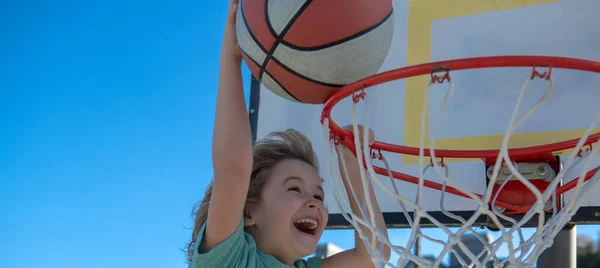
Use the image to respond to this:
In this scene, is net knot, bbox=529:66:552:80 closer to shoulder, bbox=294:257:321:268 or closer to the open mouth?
the open mouth

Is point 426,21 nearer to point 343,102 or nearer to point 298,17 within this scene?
point 343,102

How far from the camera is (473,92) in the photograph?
2631mm

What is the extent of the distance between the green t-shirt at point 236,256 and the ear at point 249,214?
0.34ft

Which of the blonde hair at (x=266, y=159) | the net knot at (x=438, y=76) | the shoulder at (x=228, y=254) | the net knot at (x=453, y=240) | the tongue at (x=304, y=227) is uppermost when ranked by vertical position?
the net knot at (x=438, y=76)

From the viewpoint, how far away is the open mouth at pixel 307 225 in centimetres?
226

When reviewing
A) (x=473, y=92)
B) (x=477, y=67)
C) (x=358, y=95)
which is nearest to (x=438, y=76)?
(x=477, y=67)

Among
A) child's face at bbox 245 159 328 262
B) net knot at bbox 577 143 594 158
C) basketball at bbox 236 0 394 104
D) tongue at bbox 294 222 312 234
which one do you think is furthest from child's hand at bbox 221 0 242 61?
net knot at bbox 577 143 594 158

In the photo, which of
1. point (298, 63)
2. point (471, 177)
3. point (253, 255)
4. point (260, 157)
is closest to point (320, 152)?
point (260, 157)

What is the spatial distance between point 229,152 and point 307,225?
43cm

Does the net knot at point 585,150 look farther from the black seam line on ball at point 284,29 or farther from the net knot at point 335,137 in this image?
the black seam line on ball at point 284,29

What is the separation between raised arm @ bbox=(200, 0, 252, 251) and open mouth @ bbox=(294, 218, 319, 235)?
266 millimetres

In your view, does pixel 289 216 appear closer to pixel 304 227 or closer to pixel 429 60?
pixel 304 227

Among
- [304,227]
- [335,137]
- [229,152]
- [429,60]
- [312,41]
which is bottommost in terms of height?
[304,227]

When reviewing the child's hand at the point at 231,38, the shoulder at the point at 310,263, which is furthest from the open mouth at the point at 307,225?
the child's hand at the point at 231,38
